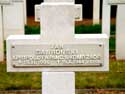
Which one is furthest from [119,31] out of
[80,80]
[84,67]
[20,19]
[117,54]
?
[84,67]

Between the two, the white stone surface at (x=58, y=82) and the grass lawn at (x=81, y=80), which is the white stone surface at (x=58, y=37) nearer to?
the white stone surface at (x=58, y=82)

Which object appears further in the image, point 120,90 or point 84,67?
point 120,90

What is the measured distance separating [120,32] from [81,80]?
9.13 ft

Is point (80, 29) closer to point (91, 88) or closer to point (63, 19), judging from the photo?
point (91, 88)

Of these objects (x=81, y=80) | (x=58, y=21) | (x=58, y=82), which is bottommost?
(x=81, y=80)

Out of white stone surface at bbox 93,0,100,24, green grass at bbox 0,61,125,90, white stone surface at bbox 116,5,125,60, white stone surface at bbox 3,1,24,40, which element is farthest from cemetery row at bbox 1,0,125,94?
white stone surface at bbox 93,0,100,24

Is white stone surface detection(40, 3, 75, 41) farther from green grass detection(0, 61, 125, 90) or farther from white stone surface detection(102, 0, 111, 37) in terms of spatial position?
white stone surface detection(102, 0, 111, 37)

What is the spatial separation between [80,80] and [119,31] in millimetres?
2796

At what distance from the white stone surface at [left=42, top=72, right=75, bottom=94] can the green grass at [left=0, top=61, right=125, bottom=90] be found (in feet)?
11.3

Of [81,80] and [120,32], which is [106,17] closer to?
[120,32]

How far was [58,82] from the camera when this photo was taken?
5266 millimetres

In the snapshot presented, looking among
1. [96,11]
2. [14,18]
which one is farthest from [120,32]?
[96,11]

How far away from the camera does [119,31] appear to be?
11.7 metres

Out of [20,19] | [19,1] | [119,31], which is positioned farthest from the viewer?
[20,19]
